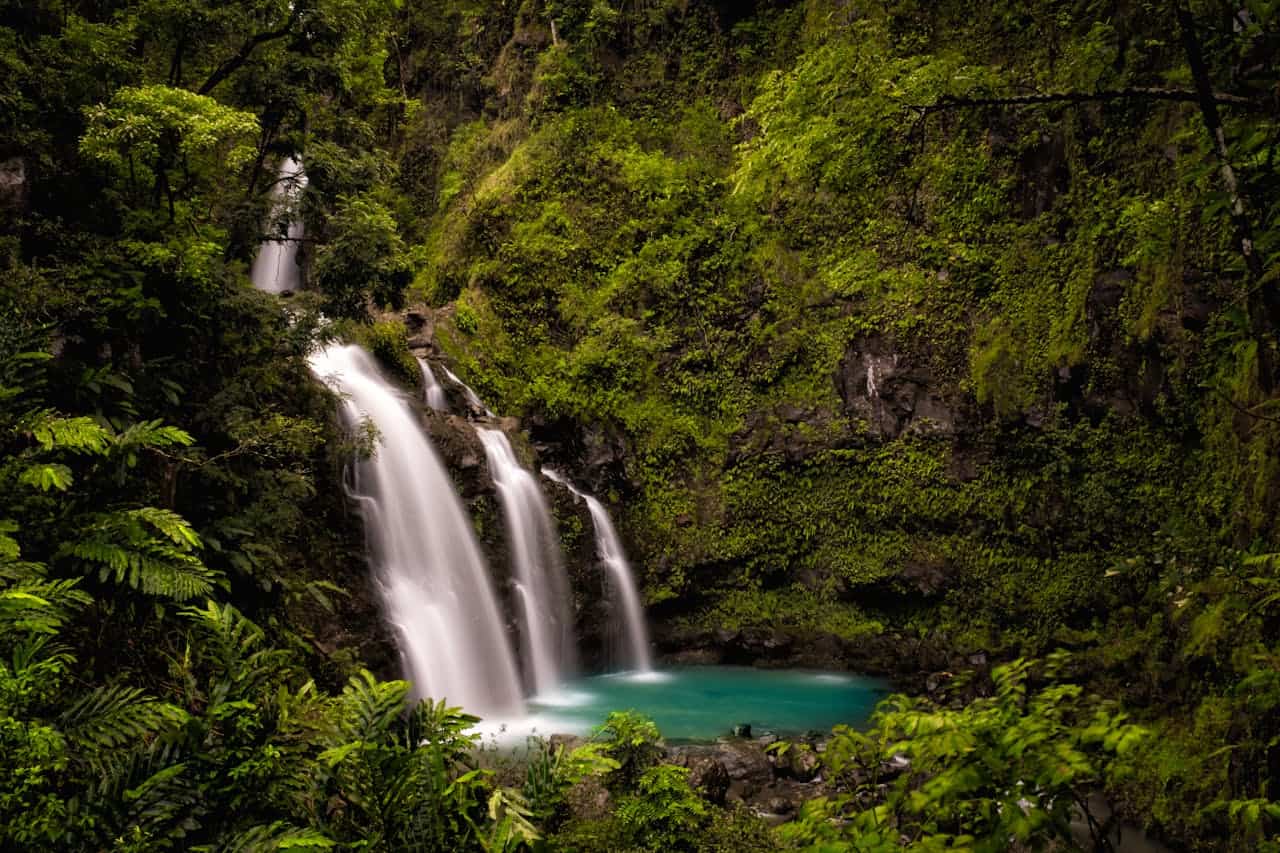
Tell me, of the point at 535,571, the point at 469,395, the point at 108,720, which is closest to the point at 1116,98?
the point at 108,720

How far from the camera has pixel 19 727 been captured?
10.1ft

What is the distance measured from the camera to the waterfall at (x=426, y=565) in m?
10.2

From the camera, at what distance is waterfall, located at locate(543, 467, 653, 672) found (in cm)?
1375

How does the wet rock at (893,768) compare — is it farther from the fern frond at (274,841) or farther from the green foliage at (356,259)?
the green foliage at (356,259)

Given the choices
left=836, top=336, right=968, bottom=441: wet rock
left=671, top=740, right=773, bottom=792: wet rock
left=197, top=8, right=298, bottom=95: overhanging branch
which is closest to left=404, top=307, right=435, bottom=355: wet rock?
left=197, top=8, right=298, bottom=95: overhanging branch

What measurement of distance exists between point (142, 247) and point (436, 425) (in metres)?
6.09

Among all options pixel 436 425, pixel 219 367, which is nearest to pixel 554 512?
pixel 436 425

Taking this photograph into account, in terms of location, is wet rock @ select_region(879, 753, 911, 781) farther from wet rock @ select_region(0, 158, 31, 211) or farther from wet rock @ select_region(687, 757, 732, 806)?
wet rock @ select_region(0, 158, 31, 211)

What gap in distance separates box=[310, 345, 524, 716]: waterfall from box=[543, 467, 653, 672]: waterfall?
8.85 ft

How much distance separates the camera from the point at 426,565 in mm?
10867

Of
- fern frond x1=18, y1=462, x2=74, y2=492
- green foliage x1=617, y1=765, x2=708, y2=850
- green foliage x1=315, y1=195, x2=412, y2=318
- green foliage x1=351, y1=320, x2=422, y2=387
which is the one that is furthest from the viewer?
green foliage x1=351, y1=320, x2=422, y2=387

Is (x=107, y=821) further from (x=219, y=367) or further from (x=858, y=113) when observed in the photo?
(x=219, y=367)

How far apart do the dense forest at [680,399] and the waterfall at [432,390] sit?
1.42ft

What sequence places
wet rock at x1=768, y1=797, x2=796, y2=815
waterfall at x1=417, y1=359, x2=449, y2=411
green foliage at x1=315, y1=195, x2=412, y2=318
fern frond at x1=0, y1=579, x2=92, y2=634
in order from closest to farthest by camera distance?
1. fern frond at x1=0, y1=579, x2=92, y2=634
2. wet rock at x1=768, y1=797, x2=796, y2=815
3. green foliage at x1=315, y1=195, x2=412, y2=318
4. waterfall at x1=417, y1=359, x2=449, y2=411
